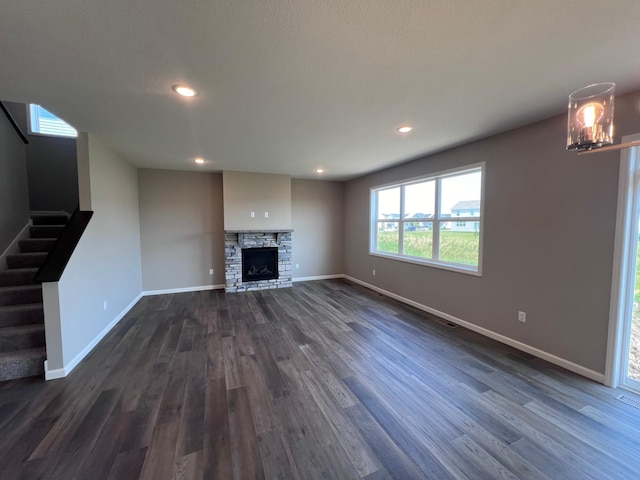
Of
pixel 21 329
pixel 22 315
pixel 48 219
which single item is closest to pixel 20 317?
pixel 22 315

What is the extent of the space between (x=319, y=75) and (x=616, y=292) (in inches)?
A: 121

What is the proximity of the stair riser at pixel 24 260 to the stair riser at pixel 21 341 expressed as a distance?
1.09 m

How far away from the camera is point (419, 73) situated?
184cm

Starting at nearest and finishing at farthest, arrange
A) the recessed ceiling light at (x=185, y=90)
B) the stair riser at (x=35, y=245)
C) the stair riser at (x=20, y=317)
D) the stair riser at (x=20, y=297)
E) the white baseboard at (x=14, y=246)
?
the recessed ceiling light at (x=185, y=90), the stair riser at (x=20, y=317), the stair riser at (x=20, y=297), the white baseboard at (x=14, y=246), the stair riser at (x=35, y=245)

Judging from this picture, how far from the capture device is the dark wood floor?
152cm

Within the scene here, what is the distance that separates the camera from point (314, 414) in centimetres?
194

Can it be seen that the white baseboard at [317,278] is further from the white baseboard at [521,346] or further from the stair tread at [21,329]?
the stair tread at [21,329]

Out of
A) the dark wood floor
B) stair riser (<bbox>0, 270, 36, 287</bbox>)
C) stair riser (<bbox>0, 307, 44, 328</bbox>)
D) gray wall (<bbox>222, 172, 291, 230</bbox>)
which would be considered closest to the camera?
the dark wood floor

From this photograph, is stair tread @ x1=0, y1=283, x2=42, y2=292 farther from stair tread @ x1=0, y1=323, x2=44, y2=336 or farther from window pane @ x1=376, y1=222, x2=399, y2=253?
window pane @ x1=376, y1=222, x2=399, y2=253

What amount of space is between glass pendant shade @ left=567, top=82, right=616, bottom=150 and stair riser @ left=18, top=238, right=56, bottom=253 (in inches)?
216

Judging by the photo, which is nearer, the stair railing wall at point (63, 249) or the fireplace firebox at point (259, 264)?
the stair railing wall at point (63, 249)

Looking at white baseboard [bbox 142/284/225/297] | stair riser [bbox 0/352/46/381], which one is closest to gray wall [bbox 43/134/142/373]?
stair riser [bbox 0/352/46/381]

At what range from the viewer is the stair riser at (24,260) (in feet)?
10.5

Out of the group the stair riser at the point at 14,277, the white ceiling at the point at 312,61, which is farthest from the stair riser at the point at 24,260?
the white ceiling at the point at 312,61
